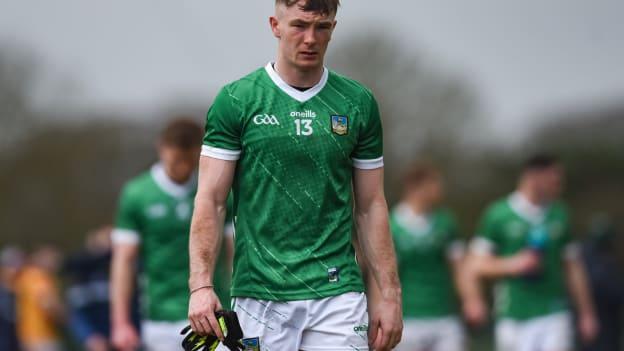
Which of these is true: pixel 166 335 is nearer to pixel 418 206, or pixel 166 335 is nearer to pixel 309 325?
pixel 309 325

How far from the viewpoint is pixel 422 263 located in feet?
43.0

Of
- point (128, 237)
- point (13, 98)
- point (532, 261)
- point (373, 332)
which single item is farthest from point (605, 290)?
point (13, 98)

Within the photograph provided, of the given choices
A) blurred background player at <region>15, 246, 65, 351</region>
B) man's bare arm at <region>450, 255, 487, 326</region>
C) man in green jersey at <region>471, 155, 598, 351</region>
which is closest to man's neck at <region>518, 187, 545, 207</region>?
man in green jersey at <region>471, 155, 598, 351</region>

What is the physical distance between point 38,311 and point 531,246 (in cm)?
1083

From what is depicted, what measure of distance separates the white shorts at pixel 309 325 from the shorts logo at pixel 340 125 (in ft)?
2.61

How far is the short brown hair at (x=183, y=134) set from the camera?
875 cm

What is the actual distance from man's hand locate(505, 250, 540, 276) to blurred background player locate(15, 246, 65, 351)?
33.7ft

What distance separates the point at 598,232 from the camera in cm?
1634

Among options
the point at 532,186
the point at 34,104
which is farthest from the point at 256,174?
the point at 34,104

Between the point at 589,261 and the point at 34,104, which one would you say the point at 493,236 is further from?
the point at 34,104

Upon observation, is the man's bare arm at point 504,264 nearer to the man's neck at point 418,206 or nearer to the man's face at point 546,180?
the man's face at point 546,180

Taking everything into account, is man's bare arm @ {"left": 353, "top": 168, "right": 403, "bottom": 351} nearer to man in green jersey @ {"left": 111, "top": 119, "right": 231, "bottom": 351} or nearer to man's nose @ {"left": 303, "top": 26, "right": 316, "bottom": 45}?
man's nose @ {"left": 303, "top": 26, "right": 316, "bottom": 45}

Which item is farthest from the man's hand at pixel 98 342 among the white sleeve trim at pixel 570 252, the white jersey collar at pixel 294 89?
the white jersey collar at pixel 294 89

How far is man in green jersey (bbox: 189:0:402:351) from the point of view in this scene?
18.7ft
